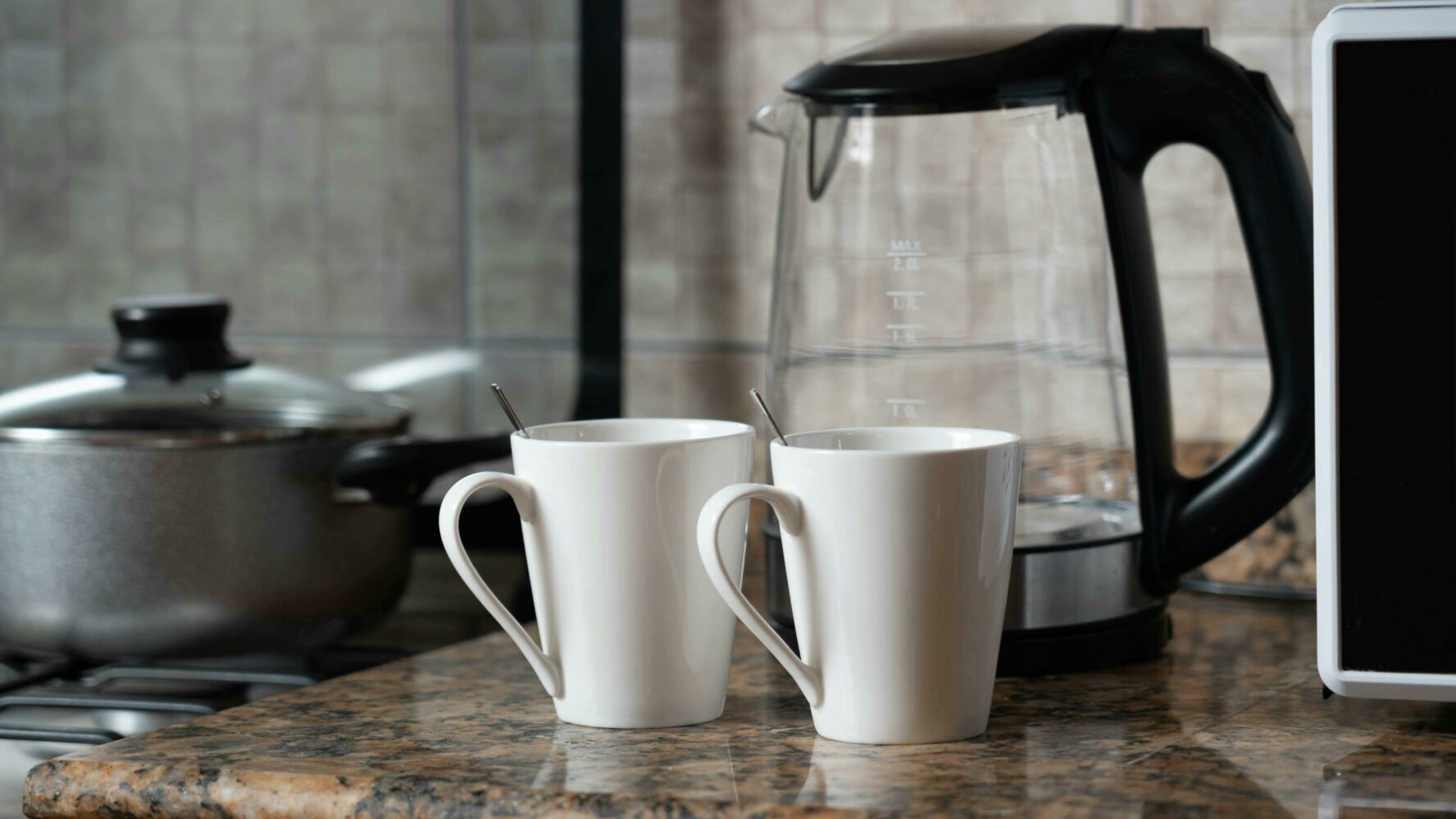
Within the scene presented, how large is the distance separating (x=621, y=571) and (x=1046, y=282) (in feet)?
0.88

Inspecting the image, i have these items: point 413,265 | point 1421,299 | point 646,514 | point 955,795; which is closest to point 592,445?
point 646,514

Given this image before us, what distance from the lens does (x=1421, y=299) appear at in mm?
544

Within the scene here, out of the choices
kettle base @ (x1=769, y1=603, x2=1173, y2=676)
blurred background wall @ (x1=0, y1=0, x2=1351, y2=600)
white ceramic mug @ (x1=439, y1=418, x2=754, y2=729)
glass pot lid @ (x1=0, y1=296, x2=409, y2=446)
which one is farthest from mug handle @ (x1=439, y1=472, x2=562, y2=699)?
blurred background wall @ (x1=0, y1=0, x2=1351, y2=600)

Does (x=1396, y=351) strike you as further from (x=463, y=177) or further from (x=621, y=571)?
(x=463, y=177)

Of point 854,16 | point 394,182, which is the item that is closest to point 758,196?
point 854,16

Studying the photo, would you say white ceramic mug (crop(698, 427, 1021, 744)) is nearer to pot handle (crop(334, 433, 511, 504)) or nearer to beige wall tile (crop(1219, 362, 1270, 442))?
pot handle (crop(334, 433, 511, 504))

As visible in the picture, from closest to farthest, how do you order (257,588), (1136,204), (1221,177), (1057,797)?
(1057,797) → (1136,204) → (257,588) → (1221,177)

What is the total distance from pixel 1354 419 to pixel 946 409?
0.21 meters

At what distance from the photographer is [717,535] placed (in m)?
0.54

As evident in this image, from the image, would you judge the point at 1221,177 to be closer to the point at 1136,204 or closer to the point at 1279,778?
the point at 1136,204

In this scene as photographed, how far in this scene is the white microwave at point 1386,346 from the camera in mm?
542

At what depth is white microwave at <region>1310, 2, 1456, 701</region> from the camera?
54 centimetres

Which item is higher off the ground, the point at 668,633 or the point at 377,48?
the point at 377,48

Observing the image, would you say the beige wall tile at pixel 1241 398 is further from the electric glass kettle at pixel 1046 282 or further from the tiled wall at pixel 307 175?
the tiled wall at pixel 307 175
